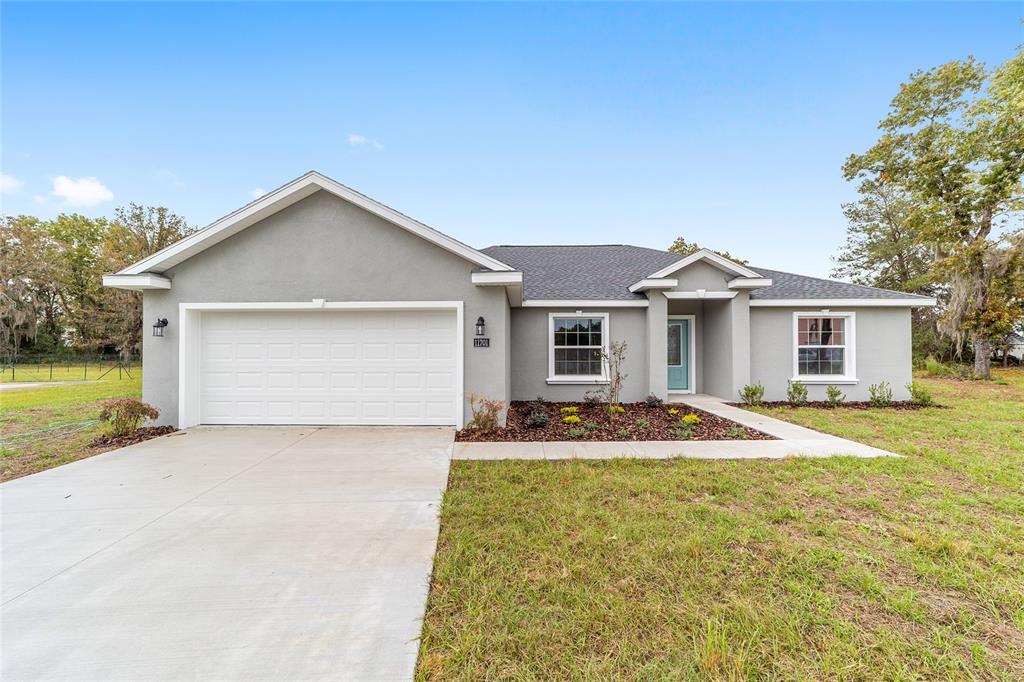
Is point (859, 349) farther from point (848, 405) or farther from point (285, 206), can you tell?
point (285, 206)

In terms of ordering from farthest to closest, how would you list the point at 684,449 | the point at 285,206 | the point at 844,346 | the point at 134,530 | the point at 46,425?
the point at 844,346 < the point at 46,425 < the point at 285,206 < the point at 684,449 < the point at 134,530

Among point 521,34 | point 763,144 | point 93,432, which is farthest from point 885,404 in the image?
point 93,432

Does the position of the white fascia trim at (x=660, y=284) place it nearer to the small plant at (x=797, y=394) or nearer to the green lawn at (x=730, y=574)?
the small plant at (x=797, y=394)

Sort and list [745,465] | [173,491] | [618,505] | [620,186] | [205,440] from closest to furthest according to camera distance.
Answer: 1. [618,505]
2. [173,491]
3. [745,465]
4. [205,440]
5. [620,186]

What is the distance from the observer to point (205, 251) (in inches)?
297

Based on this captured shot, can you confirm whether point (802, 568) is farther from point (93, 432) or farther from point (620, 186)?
point (620, 186)

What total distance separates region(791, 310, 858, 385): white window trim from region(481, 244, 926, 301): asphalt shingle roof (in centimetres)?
50

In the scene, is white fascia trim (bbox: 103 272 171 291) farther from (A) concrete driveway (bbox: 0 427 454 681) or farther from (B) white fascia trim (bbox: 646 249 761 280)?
(B) white fascia trim (bbox: 646 249 761 280)

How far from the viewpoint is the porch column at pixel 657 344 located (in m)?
10.3

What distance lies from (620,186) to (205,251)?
14647mm

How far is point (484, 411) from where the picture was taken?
24.3 feet

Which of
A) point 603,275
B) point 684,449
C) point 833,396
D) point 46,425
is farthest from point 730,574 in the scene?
point 46,425

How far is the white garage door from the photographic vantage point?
25.3ft

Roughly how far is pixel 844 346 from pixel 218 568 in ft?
46.1
